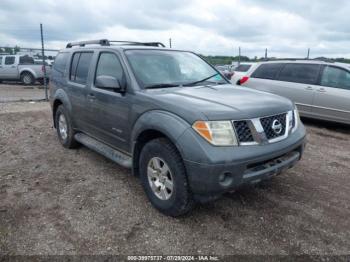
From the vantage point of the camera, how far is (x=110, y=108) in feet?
12.7

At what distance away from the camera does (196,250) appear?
8.78 feet

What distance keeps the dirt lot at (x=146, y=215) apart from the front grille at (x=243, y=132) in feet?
3.01

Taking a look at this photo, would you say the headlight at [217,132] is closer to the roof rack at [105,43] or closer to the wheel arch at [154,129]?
the wheel arch at [154,129]

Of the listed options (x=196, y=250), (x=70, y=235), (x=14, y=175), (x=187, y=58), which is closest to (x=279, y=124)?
(x=196, y=250)

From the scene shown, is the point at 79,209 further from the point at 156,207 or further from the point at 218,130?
the point at 218,130

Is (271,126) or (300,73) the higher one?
(300,73)

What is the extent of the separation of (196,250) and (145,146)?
1.20m

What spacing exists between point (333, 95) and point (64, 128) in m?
5.89

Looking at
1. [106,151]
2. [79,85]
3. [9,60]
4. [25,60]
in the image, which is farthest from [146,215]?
[9,60]

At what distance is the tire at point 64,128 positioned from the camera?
16.8ft

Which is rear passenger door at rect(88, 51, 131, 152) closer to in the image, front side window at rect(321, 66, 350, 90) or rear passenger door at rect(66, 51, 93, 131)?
rear passenger door at rect(66, 51, 93, 131)

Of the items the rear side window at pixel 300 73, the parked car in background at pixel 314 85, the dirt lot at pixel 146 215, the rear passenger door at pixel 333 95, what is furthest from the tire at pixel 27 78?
the rear passenger door at pixel 333 95

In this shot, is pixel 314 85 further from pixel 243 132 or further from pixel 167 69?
pixel 243 132

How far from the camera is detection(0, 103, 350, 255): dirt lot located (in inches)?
108
